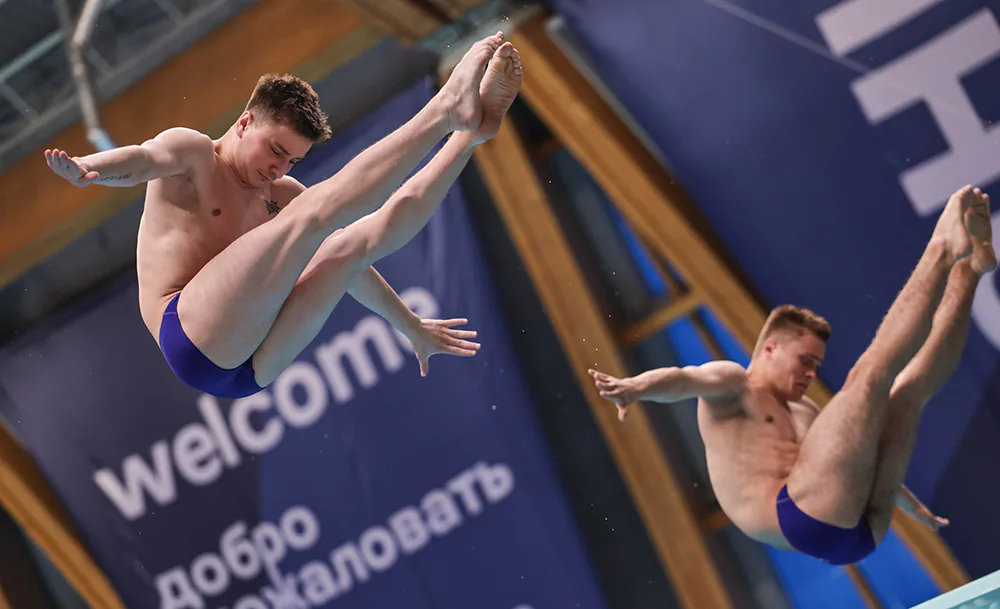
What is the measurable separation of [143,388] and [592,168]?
2.57m

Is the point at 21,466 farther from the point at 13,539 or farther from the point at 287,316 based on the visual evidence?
the point at 287,316

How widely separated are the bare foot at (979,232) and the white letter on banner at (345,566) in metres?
3.12

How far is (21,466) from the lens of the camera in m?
5.23

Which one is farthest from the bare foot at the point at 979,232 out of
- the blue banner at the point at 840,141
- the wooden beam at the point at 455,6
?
the wooden beam at the point at 455,6

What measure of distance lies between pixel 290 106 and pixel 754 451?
2081mm

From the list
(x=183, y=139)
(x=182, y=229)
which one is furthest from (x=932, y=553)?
(x=183, y=139)

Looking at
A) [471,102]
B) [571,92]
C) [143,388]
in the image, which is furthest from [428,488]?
[471,102]

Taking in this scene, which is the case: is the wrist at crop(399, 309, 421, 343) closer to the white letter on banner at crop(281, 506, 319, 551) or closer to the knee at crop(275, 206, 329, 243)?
the knee at crop(275, 206, 329, 243)

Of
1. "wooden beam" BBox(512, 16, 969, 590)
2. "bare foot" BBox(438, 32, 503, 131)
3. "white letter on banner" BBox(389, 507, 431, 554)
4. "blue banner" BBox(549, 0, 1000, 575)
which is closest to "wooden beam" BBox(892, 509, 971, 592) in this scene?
"blue banner" BBox(549, 0, 1000, 575)

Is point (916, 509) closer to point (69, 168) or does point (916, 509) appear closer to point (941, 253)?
point (941, 253)

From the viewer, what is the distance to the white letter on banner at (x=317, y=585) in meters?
4.89

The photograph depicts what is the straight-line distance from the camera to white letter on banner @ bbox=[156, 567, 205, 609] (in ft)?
16.5

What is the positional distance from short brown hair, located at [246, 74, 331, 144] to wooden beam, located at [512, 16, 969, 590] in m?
1.99

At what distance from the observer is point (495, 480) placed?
15.4 ft
